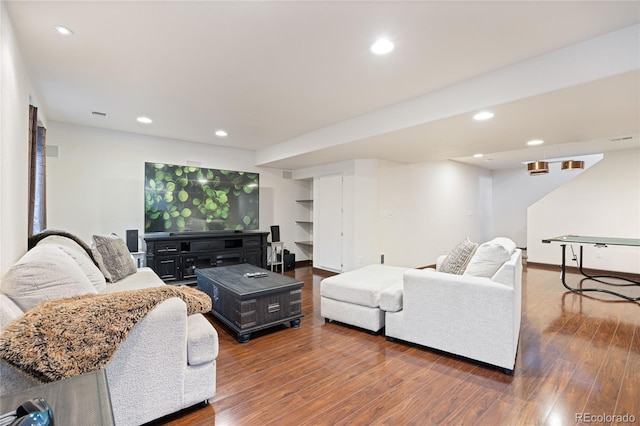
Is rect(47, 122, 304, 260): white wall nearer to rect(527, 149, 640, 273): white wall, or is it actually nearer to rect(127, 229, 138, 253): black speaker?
rect(127, 229, 138, 253): black speaker

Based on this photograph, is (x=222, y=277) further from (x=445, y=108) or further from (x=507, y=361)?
(x=445, y=108)

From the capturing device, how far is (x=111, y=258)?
3.04m

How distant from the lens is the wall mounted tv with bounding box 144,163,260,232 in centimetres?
457

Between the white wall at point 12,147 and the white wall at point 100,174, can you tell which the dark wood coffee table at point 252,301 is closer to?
the white wall at point 12,147

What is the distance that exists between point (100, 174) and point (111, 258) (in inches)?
83.8

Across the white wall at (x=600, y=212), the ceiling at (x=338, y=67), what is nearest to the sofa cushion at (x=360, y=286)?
the ceiling at (x=338, y=67)

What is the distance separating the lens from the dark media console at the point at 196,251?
4.41m

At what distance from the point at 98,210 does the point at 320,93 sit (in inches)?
151

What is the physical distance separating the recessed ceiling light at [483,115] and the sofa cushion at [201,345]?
298 cm

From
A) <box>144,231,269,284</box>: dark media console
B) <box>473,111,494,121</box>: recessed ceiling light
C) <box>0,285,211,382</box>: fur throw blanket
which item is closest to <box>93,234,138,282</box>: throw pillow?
<box>144,231,269,284</box>: dark media console

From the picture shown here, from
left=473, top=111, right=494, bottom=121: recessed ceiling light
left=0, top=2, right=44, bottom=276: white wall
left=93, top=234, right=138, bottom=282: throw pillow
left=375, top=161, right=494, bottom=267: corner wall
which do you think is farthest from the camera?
left=375, top=161, right=494, bottom=267: corner wall

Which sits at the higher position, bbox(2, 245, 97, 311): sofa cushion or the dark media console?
bbox(2, 245, 97, 311): sofa cushion

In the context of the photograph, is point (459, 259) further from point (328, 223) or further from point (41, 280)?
point (328, 223)

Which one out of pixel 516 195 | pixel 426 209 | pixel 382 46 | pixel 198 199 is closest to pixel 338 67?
pixel 382 46
